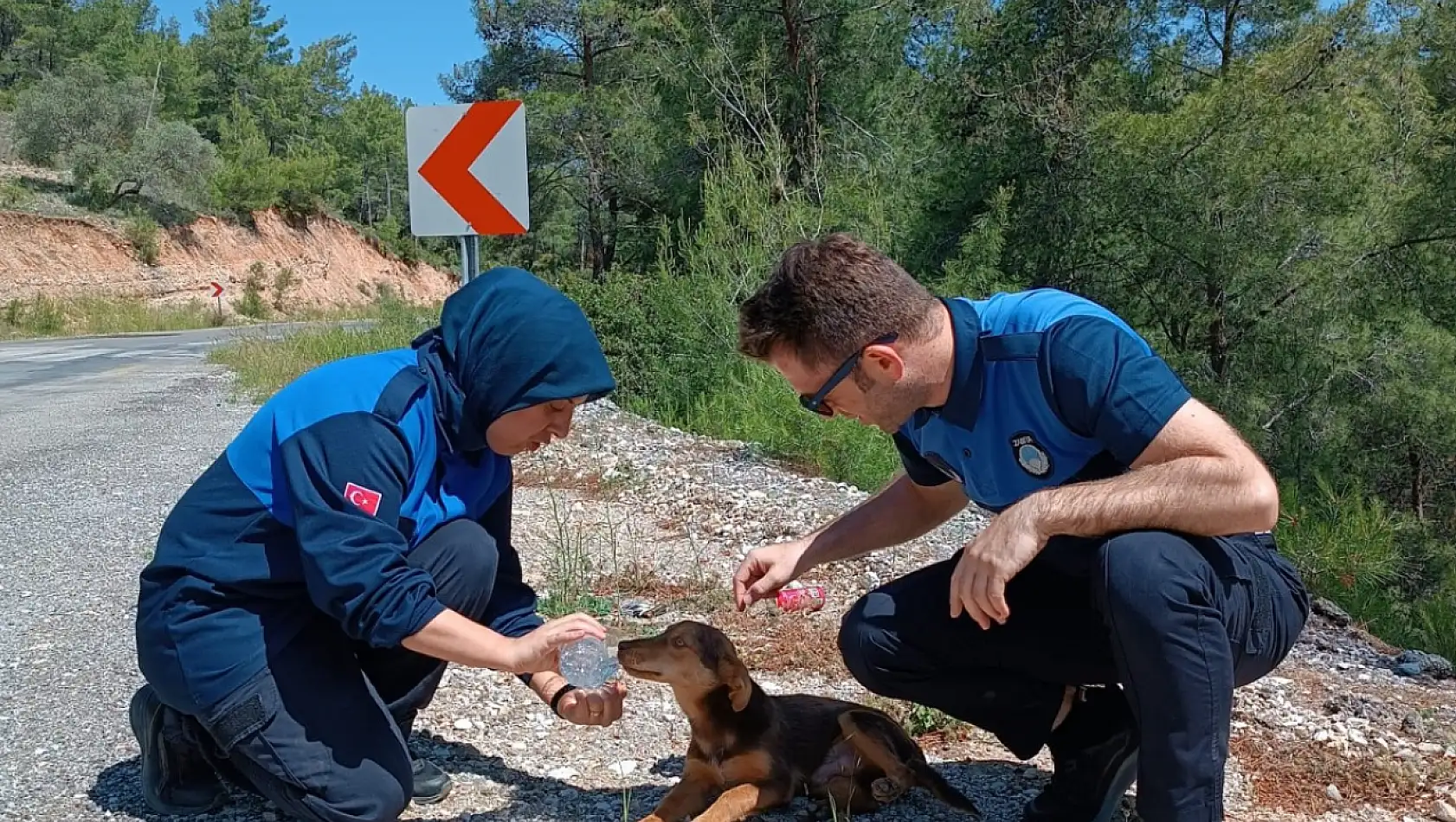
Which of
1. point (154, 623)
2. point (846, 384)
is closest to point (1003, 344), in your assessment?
point (846, 384)

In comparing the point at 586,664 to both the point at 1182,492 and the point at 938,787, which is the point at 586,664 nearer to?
the point at 938,787

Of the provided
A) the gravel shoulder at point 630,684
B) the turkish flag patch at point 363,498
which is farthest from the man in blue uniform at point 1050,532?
the turkish flag patch at point 363,498

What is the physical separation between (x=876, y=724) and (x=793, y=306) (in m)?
1.24

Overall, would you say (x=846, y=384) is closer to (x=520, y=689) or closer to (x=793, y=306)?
(x=793, y=306)

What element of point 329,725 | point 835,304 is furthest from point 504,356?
point 329,725

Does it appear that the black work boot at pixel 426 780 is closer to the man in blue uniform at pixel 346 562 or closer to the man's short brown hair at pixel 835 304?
the man in blue uniform at pixel 346 562

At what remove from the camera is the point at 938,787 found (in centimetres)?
300

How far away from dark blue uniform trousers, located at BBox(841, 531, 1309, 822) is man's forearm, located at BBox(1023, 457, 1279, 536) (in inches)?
2.8

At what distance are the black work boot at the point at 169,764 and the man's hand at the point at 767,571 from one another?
1546 mm

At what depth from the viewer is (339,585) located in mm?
2469

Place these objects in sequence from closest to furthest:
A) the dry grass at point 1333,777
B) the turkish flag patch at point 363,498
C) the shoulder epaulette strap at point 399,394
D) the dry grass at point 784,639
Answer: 1. the turkish flag patch at point 363,498
2. the shoulder epaulette strap at point 399,394
3. the dry grass at point 1333,777
4. the dry grass at point 784,639

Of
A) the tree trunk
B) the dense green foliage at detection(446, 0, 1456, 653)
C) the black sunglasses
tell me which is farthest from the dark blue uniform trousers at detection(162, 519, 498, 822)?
the tree trunk

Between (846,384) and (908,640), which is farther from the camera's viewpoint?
(908,640)

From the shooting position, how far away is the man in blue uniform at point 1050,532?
2.41 metres
